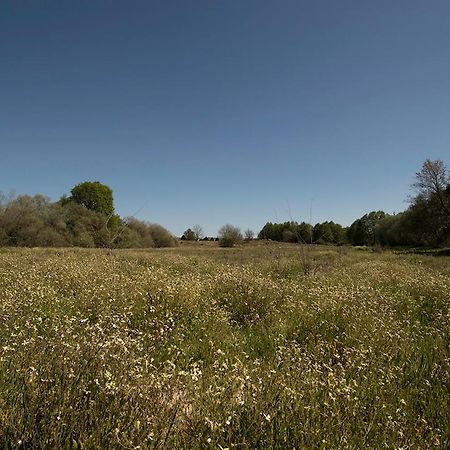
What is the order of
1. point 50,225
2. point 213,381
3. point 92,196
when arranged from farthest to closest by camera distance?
point 92,196 → point 50,225 → point 213,381

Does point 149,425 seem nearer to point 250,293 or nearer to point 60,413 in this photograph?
point 60,413

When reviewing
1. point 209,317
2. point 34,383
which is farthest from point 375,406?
point 209,317

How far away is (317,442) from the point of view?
284cm

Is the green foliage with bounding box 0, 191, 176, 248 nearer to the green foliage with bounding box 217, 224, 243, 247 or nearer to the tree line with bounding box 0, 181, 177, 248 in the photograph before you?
the tree line with bounding box 0, 181, 177, 248

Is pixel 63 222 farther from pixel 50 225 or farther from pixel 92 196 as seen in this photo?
pixel 92 196

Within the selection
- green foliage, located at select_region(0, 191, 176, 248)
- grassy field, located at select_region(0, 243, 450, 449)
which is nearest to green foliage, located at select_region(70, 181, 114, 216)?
green foliage, located at select_region(0, 191, 176, 248)

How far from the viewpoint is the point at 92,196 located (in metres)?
66.6

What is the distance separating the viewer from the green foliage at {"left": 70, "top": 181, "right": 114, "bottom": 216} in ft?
218

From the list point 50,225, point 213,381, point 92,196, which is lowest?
point 213,381

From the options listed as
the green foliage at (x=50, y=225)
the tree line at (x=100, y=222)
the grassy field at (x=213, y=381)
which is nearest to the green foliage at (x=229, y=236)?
the tree line at (x=100, y=222)

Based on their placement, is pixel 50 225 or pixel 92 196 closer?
pixel 50 225

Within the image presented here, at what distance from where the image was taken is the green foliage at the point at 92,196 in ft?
218

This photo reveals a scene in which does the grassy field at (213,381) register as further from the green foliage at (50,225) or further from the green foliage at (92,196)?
the green foliage at (92,196)

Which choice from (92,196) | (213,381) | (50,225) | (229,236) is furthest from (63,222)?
(213,381)
